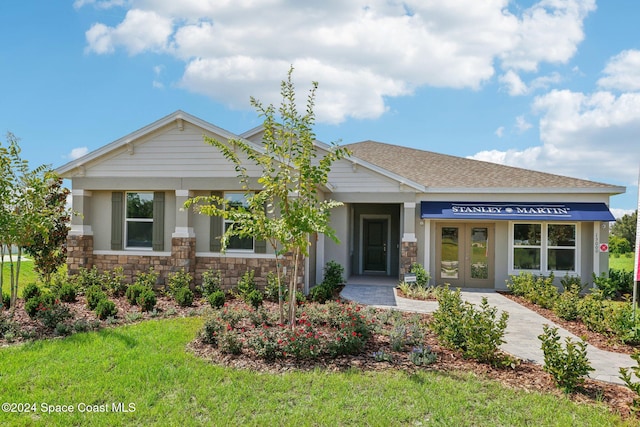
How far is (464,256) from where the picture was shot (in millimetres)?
15117

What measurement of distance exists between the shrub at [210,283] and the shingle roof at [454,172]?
6394 mm

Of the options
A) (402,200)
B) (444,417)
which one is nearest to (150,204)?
(402,200)

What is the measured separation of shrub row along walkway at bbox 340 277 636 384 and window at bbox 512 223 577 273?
1814 mm

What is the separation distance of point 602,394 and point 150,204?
12353 millimetres

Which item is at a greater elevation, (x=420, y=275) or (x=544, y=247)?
(x=544, y=247)

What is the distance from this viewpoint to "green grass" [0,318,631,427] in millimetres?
4785

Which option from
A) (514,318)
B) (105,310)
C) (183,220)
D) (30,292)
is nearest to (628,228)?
(514,318)

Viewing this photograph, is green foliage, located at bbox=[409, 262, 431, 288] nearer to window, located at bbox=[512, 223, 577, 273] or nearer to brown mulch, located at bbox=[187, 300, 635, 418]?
window, located at bbox=[512, 223, 577, 273]

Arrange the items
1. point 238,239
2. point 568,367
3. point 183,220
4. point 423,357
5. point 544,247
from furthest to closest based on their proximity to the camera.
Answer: point 544,247 → point 238,239 → point 183,220 → point 423,357 → point 568,367

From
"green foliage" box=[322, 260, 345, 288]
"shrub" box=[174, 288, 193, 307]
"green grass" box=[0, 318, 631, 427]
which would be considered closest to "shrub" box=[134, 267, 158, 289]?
"shrub" box=[174, 288, 193, 307]

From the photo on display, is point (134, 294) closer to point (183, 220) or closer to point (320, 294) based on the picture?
point (183, 220)

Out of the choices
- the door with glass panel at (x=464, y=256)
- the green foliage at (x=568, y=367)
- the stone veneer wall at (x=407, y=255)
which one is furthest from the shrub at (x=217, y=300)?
the door with glass panel at (x=464, y=256)

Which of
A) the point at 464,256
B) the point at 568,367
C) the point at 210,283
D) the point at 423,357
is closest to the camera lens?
the point at 568,367

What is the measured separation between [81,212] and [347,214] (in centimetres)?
886
